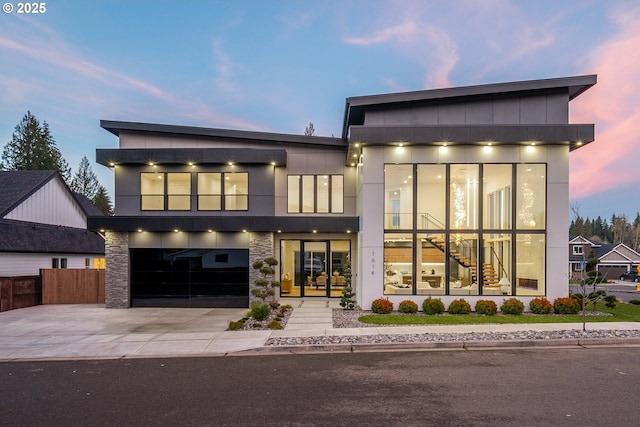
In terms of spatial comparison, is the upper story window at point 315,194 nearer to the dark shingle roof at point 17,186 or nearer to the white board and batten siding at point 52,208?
the dark shingle roof at point 17,186

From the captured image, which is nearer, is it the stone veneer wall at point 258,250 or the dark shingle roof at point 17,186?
the stone veneer wall at point 258,250

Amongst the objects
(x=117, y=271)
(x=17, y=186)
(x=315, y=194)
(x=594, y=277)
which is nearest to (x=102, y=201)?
(x=17, y=186)

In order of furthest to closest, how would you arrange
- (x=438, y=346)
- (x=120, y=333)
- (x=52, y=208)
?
(x=52, y=208)
(x=120, y=333)
(x=438, y=346)

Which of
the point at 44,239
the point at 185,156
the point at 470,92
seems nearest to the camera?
the point at 470,92

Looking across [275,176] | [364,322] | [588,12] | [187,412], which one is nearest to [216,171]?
[275,176]

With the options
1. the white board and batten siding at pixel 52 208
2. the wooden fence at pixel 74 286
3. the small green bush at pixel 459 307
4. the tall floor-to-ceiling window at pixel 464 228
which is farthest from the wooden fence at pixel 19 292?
the small green bush at pixel 459 307

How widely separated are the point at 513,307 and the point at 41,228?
25.4 meters

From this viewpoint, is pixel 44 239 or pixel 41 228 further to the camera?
pixel 41 228

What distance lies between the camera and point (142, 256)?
61.8 feet

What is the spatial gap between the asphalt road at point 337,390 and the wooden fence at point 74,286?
1160 centimetres

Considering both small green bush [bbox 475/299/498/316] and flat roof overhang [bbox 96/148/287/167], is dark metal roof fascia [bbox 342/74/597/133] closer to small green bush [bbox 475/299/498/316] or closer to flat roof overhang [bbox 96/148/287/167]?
flat roof overhang [bbox 96/148/287/167]

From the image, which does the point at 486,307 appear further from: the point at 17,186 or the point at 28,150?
the point at 28,150

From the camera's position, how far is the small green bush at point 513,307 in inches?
582

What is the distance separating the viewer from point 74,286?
20531mm
